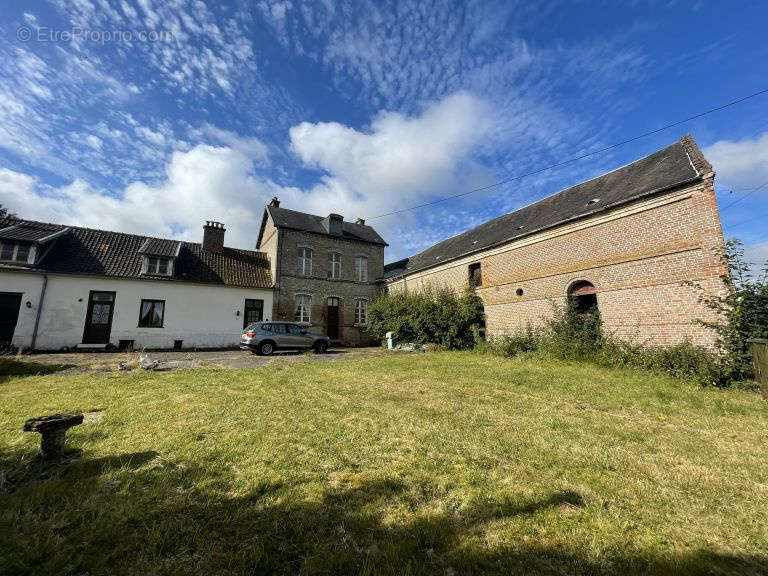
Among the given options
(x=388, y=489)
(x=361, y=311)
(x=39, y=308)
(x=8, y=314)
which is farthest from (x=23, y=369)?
(x=361, y=311)

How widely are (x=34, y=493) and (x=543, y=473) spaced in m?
4.23

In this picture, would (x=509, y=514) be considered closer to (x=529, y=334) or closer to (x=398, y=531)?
(x=398, y=531)

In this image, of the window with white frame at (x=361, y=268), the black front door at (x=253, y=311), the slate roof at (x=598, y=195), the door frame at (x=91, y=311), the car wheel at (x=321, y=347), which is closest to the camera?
the slate roof at (x=598, y=195)

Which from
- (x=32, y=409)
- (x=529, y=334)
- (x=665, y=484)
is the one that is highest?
(x=529, y=334)

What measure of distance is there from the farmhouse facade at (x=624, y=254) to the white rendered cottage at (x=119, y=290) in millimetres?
13007

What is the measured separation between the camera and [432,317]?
17.0m

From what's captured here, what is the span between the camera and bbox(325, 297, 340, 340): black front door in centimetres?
2072

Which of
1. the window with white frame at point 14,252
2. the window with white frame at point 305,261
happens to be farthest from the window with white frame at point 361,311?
the window with white frame at point 14,252

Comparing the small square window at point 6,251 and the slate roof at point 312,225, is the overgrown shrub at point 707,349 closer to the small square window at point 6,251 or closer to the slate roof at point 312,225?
the slate roof at point 312,225

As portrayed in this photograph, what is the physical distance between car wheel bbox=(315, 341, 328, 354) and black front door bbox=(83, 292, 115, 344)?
9504 mm

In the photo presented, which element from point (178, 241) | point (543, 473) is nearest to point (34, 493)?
point (543, 473)

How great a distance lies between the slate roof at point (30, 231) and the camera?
46.1ft

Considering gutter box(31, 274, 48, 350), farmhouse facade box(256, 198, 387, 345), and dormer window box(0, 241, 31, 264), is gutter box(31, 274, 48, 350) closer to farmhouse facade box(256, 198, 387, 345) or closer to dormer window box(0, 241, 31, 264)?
dormer window box(0, 241, 31, 264)

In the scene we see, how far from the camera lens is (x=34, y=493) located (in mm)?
2615
